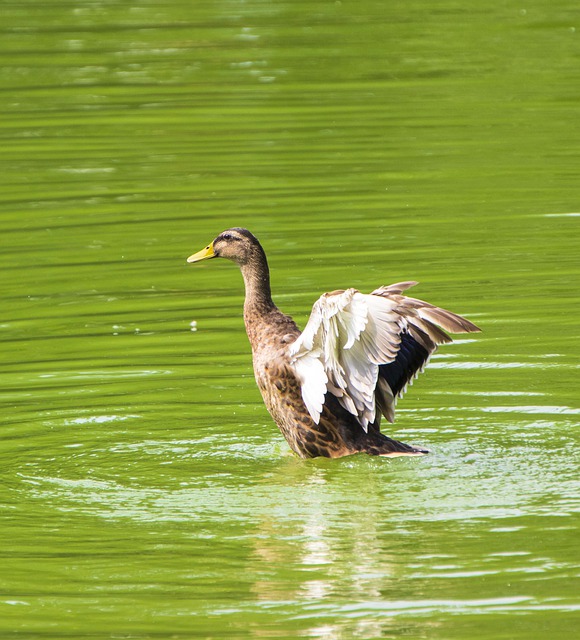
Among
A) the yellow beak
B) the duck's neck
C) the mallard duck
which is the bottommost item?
the mallard duck

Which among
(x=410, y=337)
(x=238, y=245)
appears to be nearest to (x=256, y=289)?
(x=238, y=245)

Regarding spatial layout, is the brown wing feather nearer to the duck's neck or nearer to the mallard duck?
the mallard duck

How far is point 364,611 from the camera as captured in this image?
6578 mm

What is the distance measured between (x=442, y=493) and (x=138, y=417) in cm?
237

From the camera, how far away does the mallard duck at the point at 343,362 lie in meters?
8.41

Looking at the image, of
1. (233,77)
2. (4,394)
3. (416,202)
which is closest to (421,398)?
(4,394)

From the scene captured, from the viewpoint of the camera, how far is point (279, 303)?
1206 cm

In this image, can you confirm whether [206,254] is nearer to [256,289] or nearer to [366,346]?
[256,289]

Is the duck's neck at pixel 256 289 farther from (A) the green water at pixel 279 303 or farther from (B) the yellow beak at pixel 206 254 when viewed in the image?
(A) the green water at pixel 279 303

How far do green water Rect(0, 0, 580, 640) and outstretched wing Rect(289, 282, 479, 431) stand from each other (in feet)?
1.30

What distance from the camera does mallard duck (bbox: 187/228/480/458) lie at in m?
8.41

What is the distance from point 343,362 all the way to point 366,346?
0.23 metres

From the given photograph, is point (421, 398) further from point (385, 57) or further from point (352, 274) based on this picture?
point (385, 57)

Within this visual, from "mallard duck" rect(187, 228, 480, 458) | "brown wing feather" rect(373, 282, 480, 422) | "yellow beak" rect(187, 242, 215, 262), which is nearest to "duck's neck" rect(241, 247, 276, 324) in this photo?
"mallard duck" rect(187, 228, 480, 458)
